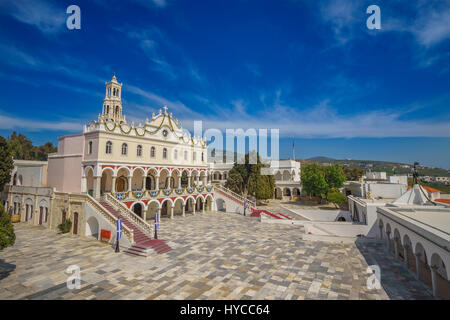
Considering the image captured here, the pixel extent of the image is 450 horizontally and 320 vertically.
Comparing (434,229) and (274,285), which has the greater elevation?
(434,229)

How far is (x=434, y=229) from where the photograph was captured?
10.9m

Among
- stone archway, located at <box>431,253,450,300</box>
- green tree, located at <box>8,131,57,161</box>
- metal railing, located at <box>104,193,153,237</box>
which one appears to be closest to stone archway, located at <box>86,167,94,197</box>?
metal railing, located at <box>104,193,153,237</box>

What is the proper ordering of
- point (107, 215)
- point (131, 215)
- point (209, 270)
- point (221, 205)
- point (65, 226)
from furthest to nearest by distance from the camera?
point (221, 205)
point (65, 226)
point (131, 215)
point (107, 215)
point (209, 270)

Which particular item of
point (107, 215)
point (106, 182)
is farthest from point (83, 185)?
point (107, 215)

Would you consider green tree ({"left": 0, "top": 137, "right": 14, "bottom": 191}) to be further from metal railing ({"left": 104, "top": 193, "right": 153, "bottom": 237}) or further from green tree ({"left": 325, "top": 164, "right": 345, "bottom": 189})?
green tree ({"left": 325, "top": 164, "right": 345, "bottom": 189})

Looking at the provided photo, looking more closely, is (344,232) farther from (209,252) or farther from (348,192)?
(348,192)

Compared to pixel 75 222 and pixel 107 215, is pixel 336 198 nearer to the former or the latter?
pixel 107 215

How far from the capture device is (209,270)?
12977 mm

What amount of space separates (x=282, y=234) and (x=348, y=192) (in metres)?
32.1

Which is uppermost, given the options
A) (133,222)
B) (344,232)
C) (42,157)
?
(42,157)

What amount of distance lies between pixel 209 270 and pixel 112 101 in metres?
→ 30.8

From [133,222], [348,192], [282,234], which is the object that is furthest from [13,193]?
[348,192]

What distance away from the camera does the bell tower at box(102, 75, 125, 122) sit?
111 ft
